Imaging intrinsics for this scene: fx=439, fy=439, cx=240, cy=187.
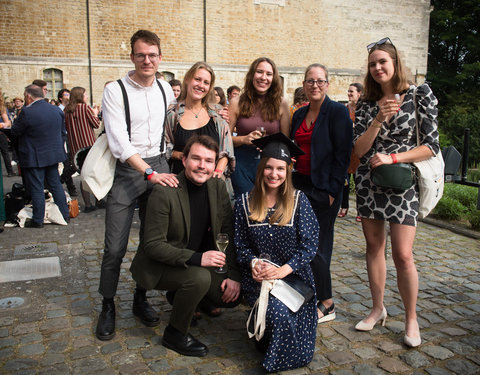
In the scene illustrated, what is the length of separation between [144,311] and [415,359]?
2.22 meters

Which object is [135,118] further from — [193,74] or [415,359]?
[415,359]

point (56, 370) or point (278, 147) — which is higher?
point (278, 147)

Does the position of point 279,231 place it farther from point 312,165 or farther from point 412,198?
point 412,198

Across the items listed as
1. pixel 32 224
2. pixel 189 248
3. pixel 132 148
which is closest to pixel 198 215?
pixel 189 248

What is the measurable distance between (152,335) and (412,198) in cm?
235

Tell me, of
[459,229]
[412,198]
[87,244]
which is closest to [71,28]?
[87,244]

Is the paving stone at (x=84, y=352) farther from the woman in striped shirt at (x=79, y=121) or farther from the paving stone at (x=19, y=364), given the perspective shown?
the woman in striped shirt at (x=79, y=121)

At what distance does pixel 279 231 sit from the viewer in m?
3.43

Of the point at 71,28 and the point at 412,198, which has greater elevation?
the point at 71,28

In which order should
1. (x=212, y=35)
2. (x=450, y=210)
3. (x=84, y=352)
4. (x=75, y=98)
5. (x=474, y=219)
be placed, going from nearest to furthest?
(x=84, y=352)
(x=474, y=219)
(x=450, y=210)
(x=75, y=98)
(x=212, y=35)

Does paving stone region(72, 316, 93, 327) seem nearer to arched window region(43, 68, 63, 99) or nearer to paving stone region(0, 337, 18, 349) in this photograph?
paving stone region(0, 337, 18, 349)

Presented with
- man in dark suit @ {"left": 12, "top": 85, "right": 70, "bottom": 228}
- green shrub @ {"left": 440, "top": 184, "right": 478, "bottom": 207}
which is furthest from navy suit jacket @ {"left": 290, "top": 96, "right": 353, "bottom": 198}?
green shrub @ {"left": 440, "top": 184, "right": 478, "bottom": 207}

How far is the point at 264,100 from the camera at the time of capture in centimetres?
414

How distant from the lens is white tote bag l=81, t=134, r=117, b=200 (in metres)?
3.50
